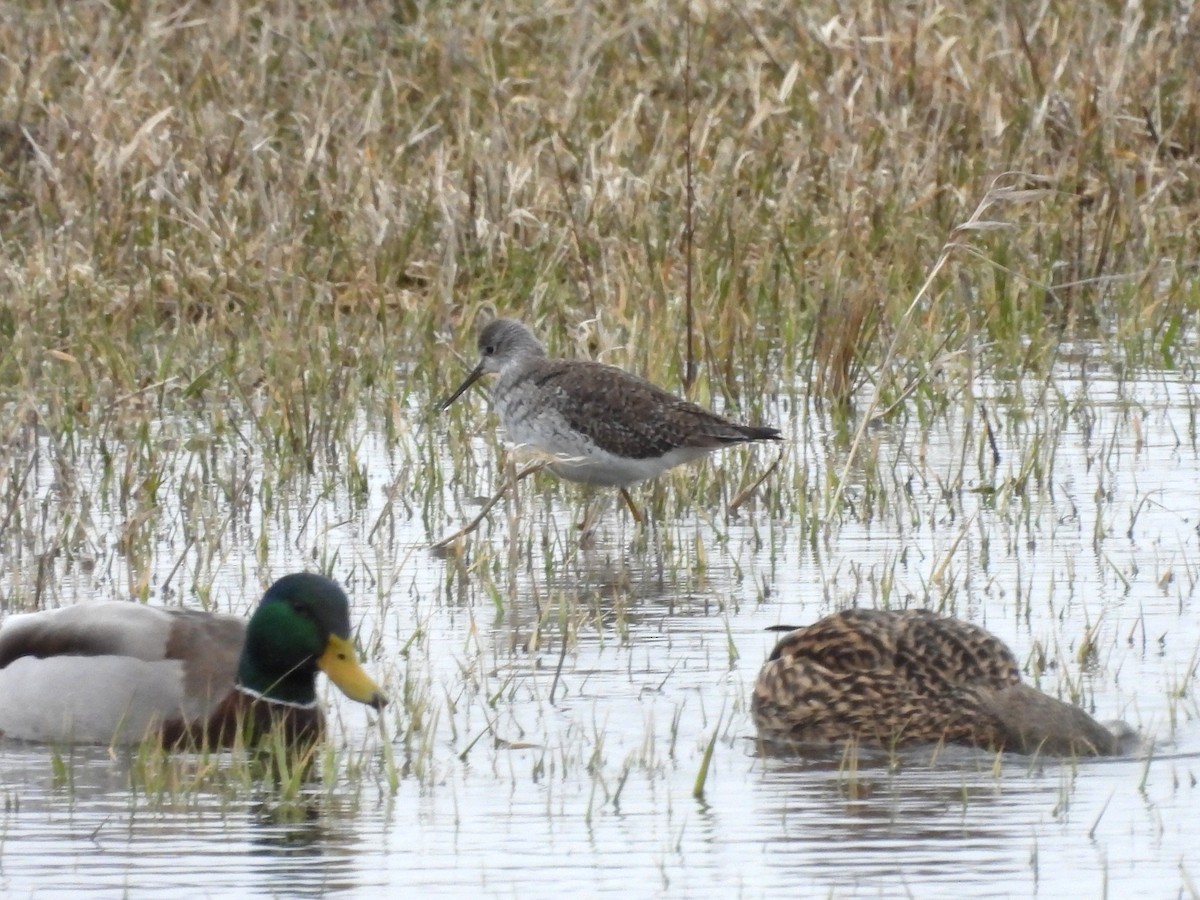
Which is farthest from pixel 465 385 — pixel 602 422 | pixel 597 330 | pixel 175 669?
pixel 175 669

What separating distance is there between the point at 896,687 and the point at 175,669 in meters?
1.81

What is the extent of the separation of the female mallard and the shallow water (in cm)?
14

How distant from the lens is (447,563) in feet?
27.3

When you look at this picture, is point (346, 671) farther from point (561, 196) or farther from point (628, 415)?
point (561, 196)

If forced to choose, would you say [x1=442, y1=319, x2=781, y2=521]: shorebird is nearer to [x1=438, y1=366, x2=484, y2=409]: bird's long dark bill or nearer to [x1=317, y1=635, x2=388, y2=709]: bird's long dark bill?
[x1=438, y1=366, x2=484, y2=409]: bird's long dark bill

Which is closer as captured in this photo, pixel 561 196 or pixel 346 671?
pixel 346 671

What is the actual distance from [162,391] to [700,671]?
149 inches

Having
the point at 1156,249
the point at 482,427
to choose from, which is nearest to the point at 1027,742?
the point at 482,427

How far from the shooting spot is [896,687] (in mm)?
6957

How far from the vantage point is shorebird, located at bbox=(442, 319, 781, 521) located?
9.37m

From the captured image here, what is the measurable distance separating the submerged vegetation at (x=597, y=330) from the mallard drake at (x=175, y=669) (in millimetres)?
233

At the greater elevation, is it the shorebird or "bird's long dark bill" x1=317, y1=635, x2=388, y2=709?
the shorebird

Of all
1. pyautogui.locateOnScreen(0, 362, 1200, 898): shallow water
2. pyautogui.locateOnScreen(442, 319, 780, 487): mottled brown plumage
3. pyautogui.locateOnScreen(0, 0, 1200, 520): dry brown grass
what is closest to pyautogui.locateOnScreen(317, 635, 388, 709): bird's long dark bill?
pyautogui.locateOnScreen(0, 362, 1200, 898): shallow water

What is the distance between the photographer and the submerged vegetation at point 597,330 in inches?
295
